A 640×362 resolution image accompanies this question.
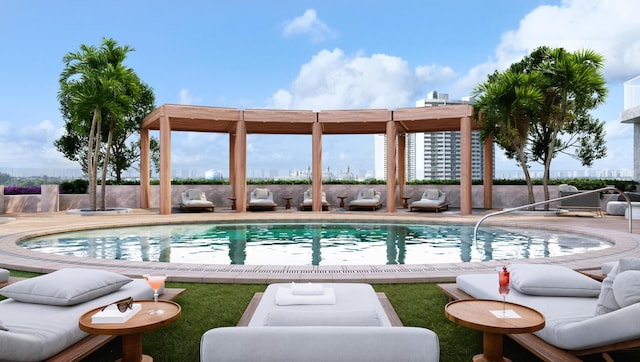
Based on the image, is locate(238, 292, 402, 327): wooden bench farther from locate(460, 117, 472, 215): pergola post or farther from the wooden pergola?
the wooden pergola

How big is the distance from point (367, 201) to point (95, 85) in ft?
36.1

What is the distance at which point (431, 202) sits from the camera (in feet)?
57.1

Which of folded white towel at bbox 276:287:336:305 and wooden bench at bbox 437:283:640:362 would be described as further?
folded white towel at bbox 276:287:336:305

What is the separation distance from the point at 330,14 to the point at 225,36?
9.16 meters

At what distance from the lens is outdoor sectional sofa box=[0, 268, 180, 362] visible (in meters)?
2.66

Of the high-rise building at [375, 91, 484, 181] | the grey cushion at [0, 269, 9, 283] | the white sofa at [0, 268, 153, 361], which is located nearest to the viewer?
the white sofa at [0, 268, 153, 361]

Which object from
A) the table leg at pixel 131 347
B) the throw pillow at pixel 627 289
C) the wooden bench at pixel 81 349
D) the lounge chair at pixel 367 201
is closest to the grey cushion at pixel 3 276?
the wooden bench at pixel 81 349

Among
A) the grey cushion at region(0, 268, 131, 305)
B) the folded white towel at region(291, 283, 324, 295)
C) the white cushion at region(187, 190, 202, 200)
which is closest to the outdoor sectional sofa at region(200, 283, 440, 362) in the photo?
the folded white towel at region(291, 283, 324, 295)

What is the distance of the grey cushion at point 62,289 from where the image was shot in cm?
350

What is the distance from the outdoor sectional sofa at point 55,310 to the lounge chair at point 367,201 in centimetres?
1408

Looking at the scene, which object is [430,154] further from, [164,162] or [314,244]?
[314,244]

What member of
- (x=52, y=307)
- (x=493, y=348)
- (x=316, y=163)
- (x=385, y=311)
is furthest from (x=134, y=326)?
(x=316, y=163)

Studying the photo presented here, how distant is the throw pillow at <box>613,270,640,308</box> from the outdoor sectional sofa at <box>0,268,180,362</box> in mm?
3404

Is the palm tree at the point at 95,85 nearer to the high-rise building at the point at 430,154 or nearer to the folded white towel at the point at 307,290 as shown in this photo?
the high-rise building at the point at 430,154
